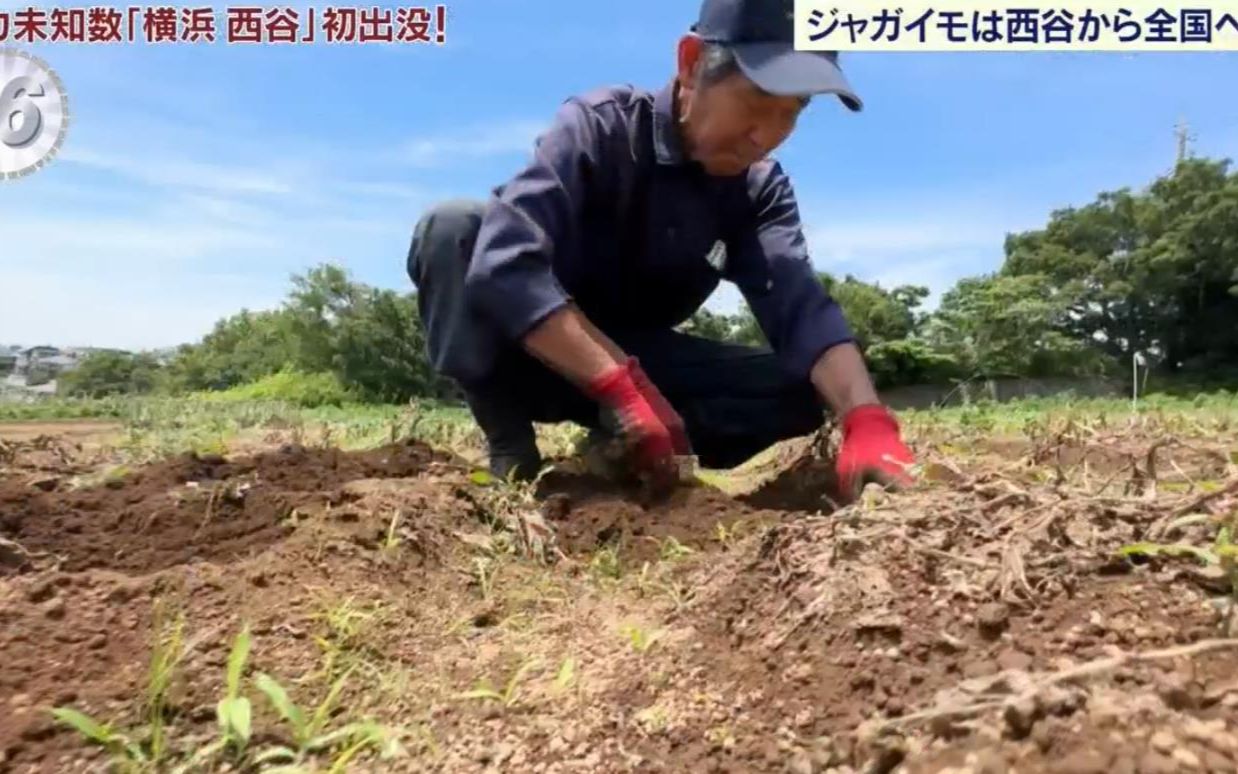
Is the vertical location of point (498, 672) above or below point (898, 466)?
Result: below

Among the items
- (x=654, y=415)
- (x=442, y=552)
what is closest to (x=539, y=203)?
(x=654, y=415)

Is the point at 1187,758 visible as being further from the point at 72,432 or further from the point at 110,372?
the point at 110,372

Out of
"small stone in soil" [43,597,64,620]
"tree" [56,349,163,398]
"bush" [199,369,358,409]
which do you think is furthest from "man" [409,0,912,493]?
"tree" [56,349,163,398]

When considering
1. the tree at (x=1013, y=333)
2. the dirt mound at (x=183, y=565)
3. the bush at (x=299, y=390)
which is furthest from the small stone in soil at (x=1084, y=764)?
the tree at (x=1013, y=333)

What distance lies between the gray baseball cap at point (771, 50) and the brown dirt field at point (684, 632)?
2.45ft

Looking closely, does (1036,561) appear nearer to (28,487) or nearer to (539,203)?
(539,203)

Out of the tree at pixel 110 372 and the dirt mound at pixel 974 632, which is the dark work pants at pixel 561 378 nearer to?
the dirt mound at pixel 974 632

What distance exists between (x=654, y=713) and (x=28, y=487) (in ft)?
6.10

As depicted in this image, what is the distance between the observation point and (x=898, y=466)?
1.94 metres

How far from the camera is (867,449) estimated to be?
2.10m

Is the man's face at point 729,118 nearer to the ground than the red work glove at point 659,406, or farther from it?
farther from it

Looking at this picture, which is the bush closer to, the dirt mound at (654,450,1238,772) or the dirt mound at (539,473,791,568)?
the dirt mound at (539,473,791,568)

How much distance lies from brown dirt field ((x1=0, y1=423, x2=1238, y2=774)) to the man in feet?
1.31

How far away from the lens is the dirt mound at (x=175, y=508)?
1770 mm
